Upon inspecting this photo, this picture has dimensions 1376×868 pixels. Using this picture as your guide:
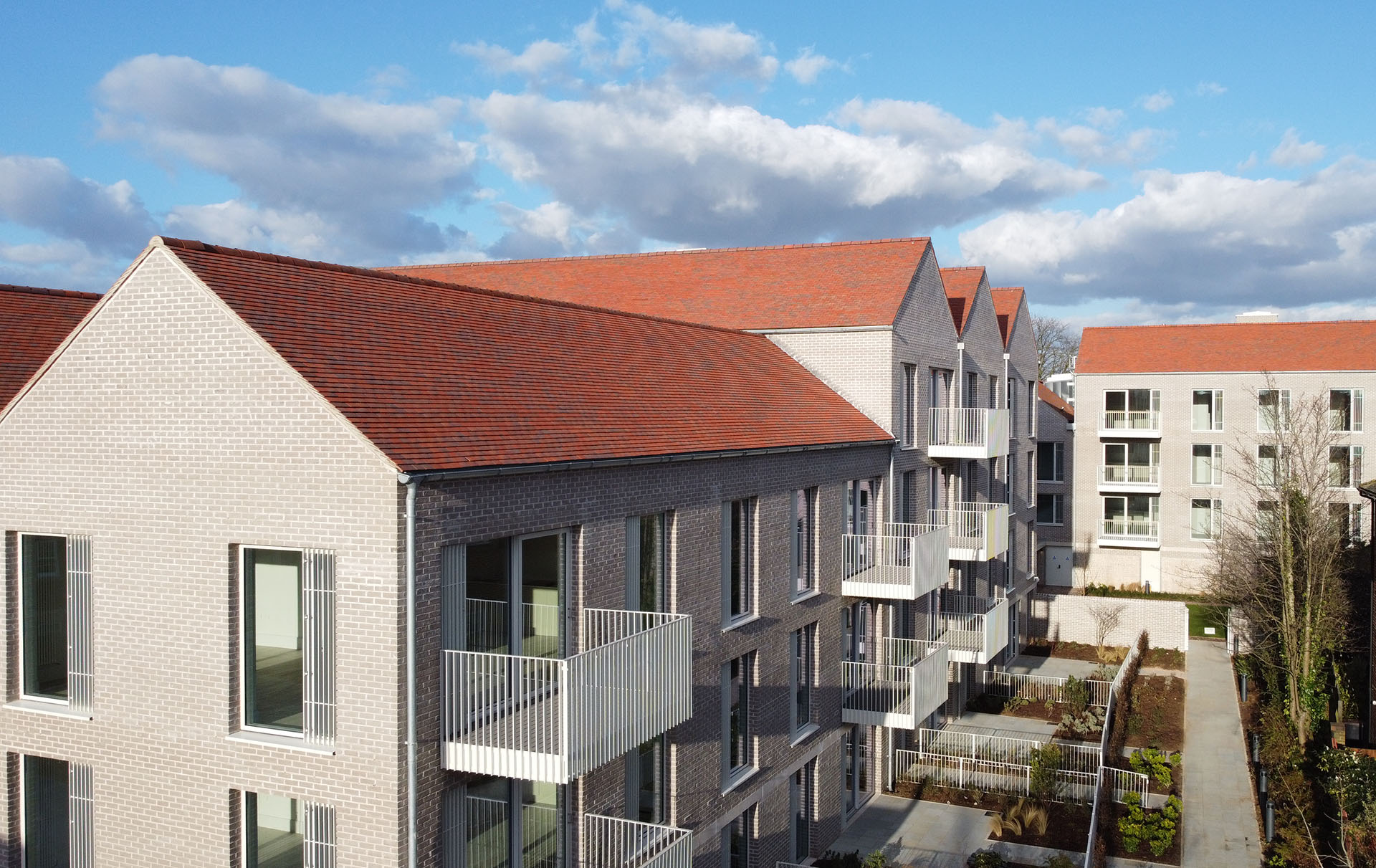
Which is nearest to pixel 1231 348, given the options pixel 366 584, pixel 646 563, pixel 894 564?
pixel 894 564

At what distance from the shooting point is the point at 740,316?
21922mm

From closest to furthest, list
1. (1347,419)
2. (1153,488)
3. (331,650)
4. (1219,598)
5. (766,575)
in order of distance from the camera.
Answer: (331,650) < (766,575) < (1219,598) < (1347,419) < (1153,488)

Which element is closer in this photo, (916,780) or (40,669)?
(40,669)

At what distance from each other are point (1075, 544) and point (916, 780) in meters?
22.0

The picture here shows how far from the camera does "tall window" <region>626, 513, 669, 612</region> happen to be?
1237cm

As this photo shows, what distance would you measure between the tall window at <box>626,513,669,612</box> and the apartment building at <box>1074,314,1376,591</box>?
1182 inches

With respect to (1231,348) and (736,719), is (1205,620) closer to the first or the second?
(1231,348)

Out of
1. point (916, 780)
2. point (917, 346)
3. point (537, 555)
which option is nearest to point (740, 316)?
point (917, 346)

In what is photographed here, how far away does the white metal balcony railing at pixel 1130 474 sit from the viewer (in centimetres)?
3934

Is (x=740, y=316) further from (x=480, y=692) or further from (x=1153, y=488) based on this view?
(x=1153, y=488)

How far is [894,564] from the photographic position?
19.5m

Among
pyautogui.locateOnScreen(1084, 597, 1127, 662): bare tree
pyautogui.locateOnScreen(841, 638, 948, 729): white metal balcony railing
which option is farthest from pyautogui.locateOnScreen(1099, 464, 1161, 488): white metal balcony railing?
pyautogui.locateOnScreen(841, 638, 948, 729): white metal balcony railing

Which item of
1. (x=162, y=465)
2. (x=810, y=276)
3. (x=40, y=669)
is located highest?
(x=810, y=276)

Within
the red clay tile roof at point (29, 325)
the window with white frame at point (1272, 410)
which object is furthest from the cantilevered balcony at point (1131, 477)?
the red clay tile roof at point (29, 325)
